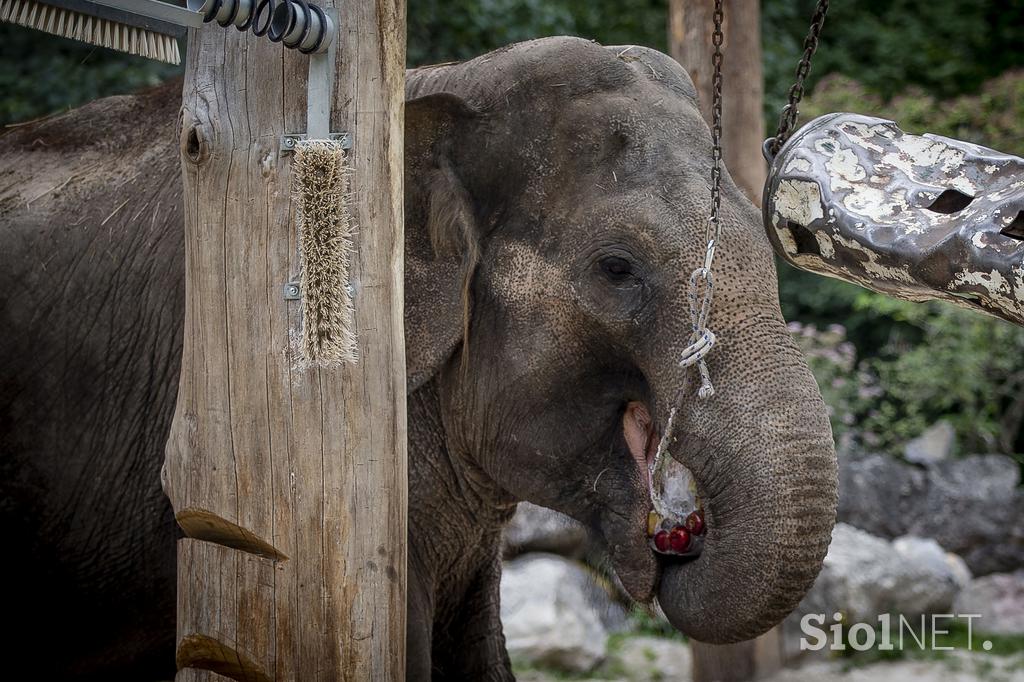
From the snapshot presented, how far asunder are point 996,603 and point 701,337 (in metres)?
5.41

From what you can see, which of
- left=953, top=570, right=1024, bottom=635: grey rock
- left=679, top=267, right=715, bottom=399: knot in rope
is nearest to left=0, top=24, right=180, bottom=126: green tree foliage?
left=679, top=267, right=715, bottom=399: knot in rope

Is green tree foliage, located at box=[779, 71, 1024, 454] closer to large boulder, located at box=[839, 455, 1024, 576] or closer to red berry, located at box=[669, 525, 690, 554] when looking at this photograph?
large boulder, located at box=[839, 455, 1024, 576]

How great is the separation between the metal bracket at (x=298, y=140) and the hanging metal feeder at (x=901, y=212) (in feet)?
2.95

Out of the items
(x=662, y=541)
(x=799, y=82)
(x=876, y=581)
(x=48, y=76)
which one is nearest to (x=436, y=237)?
(x=662, y=541)

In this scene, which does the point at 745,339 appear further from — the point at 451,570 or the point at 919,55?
the point at 919,55

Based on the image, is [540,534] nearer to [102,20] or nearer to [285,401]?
[285,401]

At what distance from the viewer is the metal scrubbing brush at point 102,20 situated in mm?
2293

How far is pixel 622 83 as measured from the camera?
3373 mm

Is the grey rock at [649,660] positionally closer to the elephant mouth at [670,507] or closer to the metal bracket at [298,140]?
the elephant mouth at [670,507]

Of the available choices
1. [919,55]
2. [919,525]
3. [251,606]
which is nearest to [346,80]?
[251,606]

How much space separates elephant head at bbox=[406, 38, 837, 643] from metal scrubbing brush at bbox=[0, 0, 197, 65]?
903 mm

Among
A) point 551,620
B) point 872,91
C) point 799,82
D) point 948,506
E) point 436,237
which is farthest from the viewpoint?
point 872,91

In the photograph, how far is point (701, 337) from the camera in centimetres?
274

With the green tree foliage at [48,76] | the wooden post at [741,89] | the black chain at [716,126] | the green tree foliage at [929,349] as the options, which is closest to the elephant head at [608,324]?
the black chain at [716,126]
